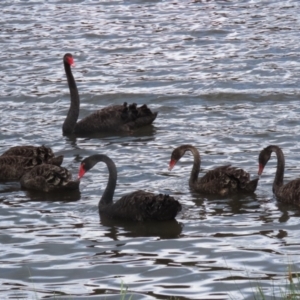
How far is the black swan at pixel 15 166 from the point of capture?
11.1m

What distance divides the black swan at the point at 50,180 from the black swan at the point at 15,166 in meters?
0.47

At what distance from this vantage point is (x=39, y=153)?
37.2 feet

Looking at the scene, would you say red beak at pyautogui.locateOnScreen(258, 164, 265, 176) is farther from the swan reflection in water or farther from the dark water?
the swan reflection in water

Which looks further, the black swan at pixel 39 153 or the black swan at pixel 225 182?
the black swan at pixel 39 153

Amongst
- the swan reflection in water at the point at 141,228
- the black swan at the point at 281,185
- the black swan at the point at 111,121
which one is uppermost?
the black swan at the point at 111,121

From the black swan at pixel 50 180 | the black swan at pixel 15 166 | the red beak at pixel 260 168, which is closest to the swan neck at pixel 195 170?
the red beak at pixel 260 168

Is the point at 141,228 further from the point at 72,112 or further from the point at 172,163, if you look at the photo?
the point at 72,112

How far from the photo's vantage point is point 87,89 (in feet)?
50.4

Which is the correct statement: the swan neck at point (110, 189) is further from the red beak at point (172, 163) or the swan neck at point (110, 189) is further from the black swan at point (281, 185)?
the black swan at point (281, 185)

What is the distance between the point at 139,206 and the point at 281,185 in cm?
156

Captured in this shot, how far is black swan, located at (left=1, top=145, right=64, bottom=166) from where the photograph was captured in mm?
11266

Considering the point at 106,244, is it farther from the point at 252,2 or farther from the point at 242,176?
the point at 252,2

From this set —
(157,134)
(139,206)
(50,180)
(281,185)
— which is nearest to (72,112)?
(157,134)

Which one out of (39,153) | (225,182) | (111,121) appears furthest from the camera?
(111,121)
